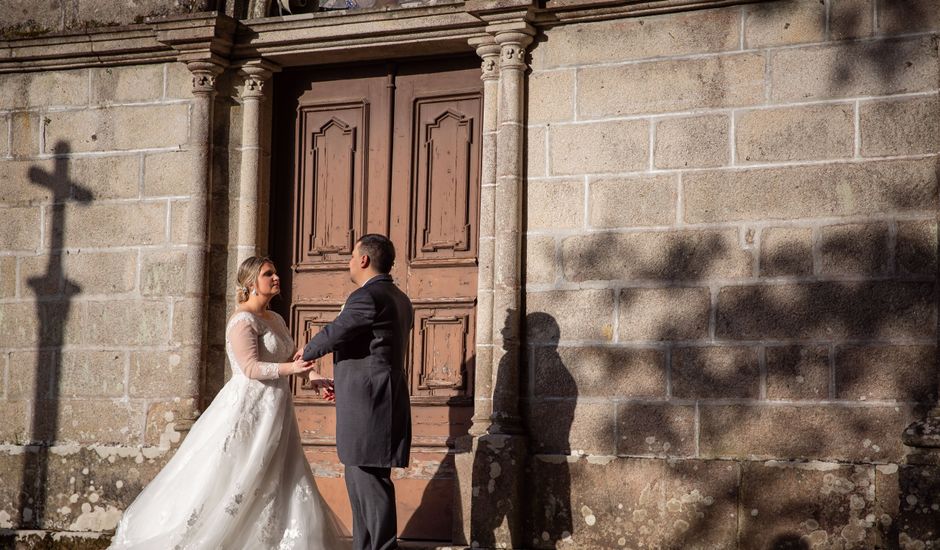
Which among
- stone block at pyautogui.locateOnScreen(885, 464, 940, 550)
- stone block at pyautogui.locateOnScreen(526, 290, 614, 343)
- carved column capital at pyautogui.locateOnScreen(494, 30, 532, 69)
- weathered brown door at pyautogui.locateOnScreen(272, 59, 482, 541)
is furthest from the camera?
weathered brown door at pyautogui.locateOnScreen(272, 59, 482, 541)

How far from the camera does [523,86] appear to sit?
7.73 metres

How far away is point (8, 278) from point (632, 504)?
4.53 metres

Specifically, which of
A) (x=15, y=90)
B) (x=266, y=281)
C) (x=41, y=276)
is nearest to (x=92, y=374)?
(x=41, y=276)

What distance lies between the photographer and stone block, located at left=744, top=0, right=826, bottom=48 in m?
7.07

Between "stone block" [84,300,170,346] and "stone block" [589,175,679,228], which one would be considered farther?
"stone block" [84,300,170,346]

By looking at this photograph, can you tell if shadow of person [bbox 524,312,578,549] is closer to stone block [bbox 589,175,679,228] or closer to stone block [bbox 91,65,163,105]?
stone block [bbox 589,175,679,228]

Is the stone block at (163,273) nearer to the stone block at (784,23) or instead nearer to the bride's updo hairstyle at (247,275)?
the bride's updo hairstyle at (247,275)

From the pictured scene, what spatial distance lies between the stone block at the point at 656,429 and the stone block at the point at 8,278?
427 cm

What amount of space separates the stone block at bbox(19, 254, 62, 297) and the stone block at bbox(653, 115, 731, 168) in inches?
159

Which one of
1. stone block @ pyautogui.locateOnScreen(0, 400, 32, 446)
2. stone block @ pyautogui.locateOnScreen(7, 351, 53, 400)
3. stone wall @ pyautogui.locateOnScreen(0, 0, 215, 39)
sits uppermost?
stone wall @ pyautogui.locateOnScreen(0, 0, 215, 39)

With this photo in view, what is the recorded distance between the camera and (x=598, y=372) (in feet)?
24.3

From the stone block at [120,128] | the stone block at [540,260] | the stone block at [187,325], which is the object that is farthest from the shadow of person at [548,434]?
the stone block at [120,128]

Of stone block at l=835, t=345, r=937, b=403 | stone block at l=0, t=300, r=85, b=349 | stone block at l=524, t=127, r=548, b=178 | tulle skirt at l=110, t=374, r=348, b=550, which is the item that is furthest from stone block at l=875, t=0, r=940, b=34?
stone block at l=0, t=300, r=85, b=349

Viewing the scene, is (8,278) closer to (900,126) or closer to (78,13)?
(78,13)
